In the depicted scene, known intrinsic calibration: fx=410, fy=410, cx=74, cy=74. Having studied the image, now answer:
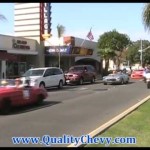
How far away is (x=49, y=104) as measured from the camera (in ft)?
60.7

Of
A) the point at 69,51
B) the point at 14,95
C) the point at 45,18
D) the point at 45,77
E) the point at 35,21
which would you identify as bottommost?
the point at 14,95

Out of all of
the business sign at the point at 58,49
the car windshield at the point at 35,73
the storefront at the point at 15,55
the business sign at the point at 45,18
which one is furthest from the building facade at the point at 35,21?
the car windshield at the point at 35,73

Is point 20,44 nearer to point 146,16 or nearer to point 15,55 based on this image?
point 15,55

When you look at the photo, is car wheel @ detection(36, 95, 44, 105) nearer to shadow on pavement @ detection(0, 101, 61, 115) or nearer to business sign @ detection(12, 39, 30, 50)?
shadow on pavement @ detection(0, 101, 61, 115)

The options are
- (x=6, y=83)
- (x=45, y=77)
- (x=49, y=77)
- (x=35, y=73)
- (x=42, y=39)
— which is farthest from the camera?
(x=42, y=39)

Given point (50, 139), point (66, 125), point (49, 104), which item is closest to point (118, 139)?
point (50, 139)

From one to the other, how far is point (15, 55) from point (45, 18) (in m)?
10.4

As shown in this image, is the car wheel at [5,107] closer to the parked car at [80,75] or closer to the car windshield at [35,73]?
Answer: the car windshield at [35,73]

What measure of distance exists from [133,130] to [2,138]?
343 cm

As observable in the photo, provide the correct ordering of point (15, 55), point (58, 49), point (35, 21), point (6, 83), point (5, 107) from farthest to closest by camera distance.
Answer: point (35, 21)
point (58, 49)
point (15, 55)
point (6, 83)
point (5, 107)

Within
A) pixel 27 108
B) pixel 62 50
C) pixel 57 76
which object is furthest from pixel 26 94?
pixel 62 50

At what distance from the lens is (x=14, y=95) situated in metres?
15.8

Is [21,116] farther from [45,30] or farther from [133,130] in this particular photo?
[45,30]

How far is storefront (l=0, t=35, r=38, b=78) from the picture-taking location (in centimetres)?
3859
